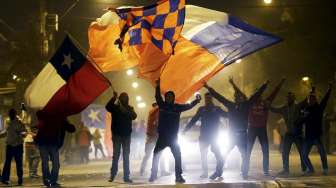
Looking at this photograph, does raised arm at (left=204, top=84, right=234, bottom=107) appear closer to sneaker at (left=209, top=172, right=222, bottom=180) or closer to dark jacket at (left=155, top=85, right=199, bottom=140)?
dark jacket at (left=155, top=85, right=199, bottom=140)

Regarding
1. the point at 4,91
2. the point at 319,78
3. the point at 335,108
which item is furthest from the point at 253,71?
the point at 4,91

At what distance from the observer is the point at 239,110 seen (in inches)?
488

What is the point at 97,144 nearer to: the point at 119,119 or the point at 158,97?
the point at 119,119

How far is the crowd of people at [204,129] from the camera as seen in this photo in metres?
11.7

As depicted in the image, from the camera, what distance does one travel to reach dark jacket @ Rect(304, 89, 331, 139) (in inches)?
511

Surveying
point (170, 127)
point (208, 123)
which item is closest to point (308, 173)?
point (208, 123)

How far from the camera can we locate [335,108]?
27.4 meters

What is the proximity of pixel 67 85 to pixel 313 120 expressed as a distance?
18.5ft

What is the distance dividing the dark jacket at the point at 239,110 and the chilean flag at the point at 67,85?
262cm

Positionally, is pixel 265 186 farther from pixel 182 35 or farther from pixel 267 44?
pixel 182 35

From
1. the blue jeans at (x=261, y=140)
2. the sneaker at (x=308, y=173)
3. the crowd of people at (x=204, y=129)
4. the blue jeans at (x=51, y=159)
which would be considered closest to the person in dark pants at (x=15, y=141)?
the crowd of people at (x=204, y=129)

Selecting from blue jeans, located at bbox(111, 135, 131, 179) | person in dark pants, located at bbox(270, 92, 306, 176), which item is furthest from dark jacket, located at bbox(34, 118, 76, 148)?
person in dark pants, located at bbox(270, 92, 306, 176)

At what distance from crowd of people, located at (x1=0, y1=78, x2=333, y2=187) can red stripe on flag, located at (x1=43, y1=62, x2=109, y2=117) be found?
252 mm

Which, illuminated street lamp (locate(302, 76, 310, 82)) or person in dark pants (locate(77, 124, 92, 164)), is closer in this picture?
person in dark pants (locate(77, 124, 92, 164))
